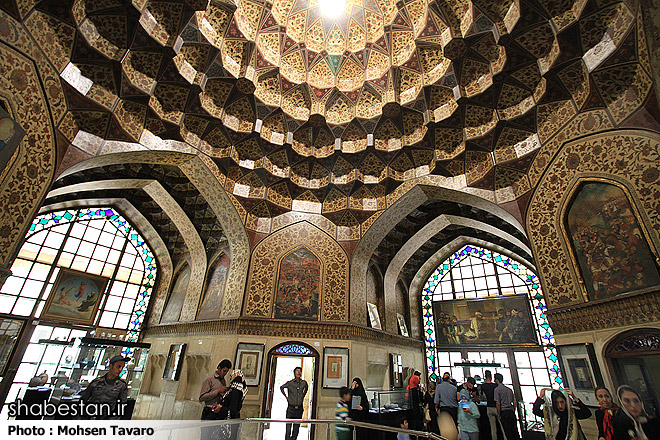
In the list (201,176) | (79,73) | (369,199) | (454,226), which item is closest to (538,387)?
(454,226)

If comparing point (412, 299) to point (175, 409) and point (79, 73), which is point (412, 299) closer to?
A: point (175, 409)

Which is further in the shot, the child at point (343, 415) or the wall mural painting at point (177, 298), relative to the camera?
the wall mural painting at point (177, 298)

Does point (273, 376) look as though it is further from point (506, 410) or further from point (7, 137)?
point (7, 137)

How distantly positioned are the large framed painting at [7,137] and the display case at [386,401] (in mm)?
8381

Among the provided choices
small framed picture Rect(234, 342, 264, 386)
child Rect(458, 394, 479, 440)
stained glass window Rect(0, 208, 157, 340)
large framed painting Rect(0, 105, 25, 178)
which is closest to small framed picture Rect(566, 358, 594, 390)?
child Rect(458, 394, 479, 440)

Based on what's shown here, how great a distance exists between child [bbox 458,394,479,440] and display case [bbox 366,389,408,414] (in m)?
2.14

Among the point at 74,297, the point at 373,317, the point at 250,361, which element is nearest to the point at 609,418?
the point at 373,317

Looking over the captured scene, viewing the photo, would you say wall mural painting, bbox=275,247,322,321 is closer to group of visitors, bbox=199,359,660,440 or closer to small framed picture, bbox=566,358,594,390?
group of visitors, bbox=199,359,660,440

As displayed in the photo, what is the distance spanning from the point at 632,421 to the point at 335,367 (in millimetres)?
6925

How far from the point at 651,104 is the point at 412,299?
32.7 ft

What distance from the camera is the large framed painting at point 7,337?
8984 mm

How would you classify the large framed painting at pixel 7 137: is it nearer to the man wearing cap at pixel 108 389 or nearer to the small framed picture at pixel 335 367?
the man wearing cap at pixel 108 389

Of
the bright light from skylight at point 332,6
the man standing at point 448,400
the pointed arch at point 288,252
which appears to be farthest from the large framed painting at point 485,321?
the bright light from skylight at point 332,6

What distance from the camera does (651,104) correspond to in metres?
5.53
